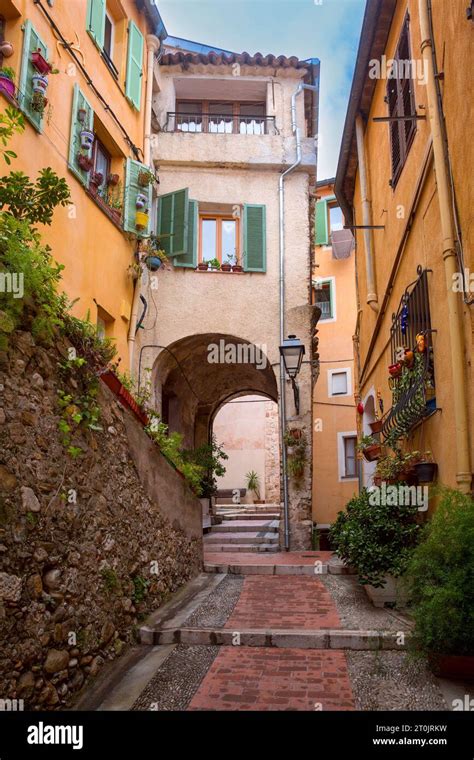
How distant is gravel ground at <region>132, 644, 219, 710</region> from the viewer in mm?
3771

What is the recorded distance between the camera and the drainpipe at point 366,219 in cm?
905

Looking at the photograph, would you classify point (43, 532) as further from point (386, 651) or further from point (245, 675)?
point (386, 651)

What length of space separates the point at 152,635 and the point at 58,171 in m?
5.87

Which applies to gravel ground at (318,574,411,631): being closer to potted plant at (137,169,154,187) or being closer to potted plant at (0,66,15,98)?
potted plant at (0,66,15,98)

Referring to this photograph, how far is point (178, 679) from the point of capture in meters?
4.18

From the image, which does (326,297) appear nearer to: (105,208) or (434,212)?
(105,208)

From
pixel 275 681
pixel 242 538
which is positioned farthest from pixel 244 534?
pixel 275 681

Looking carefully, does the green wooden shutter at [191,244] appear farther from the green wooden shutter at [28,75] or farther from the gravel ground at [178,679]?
the gravel ground at [178,679]

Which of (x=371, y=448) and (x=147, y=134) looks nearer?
(x=371, y=448)

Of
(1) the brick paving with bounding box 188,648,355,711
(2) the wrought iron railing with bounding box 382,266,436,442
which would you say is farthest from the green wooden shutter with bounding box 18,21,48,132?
(1) the brick paving with bounding box 188,648,355,711

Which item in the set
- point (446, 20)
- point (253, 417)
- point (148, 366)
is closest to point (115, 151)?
point (148, 366)

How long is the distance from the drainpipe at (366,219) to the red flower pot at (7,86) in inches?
209

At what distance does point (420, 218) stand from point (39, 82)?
4.86 meters

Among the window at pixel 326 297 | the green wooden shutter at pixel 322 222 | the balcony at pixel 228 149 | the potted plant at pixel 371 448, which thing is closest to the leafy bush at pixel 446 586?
the potted plant at pixel 371 448
